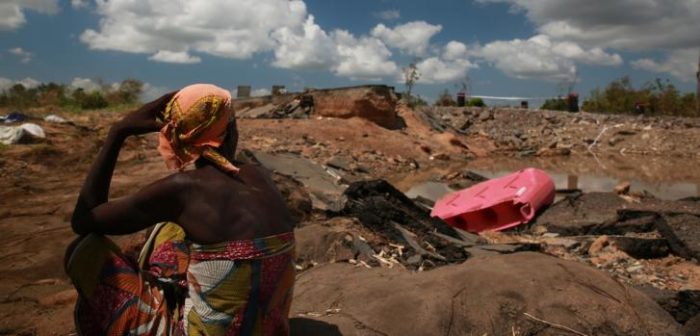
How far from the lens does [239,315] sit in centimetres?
196

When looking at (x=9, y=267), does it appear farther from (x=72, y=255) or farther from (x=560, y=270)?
(x=560, y=270)

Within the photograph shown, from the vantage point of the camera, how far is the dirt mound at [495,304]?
264 cm

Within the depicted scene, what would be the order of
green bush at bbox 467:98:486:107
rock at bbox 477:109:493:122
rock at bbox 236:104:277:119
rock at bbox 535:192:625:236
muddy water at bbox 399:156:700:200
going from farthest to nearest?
green bush at bbox 467:98:486:107 < rock at bbox 477:109:493:122 < rock at bbox 236:104:277:119 < muddy water at bbox 399:156:700:200 < rock at bbox 535:192:625:236

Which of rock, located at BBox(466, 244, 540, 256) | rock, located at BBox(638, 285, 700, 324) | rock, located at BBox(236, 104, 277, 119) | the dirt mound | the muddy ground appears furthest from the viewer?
rock, located at BBox(236, 104, 277, 119)

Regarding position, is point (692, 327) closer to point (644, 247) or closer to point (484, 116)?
point (644, 247)

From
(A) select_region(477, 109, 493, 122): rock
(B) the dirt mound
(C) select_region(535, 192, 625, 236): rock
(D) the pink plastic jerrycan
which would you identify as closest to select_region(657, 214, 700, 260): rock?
(C) select_region(535, 192, 625, 236): rock

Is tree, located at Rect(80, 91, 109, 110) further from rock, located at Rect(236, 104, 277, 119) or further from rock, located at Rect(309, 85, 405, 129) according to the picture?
rock, located at Rect(309, 85, 405, 129)

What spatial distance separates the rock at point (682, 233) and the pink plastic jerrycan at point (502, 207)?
1.45 meters

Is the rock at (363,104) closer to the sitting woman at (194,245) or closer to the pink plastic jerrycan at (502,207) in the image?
the pink plastic jerrycan at (502,207)

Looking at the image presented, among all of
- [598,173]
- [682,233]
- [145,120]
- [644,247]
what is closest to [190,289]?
[145,120]

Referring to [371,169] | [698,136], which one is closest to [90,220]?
[371,169]

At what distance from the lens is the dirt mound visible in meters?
2.64

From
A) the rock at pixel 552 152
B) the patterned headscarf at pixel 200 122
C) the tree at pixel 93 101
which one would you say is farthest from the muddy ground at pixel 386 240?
the tree at pixel 93 101

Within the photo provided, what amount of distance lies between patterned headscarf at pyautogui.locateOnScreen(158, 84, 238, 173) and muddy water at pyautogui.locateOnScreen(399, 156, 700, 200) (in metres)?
7.95
